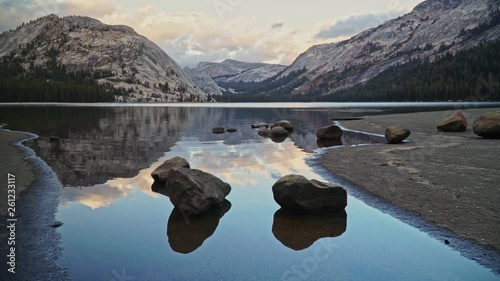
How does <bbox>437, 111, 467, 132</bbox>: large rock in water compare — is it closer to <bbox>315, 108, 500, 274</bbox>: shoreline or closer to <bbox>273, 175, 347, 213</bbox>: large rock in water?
<bbox>315, 108, 500, 274</bbox>: shoreline

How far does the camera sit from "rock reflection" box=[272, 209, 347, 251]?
12.5m

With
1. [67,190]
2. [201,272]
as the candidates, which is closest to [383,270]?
[201,272]

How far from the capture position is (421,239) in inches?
484

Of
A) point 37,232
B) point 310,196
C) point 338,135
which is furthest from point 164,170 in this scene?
point 338,135

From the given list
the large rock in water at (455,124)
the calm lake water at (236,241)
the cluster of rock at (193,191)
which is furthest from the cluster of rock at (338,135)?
the cluster of rock at (193,191)

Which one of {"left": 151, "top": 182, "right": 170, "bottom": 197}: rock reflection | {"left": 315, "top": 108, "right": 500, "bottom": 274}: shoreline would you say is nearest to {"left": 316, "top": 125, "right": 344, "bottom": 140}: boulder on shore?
{"left": 315, "top": 108, "right": 500, "bottom": 274}: shoreline

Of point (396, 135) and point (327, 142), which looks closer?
point (396, 135)

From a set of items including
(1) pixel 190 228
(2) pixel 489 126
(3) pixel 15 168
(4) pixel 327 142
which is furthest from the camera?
(4) pixel 327 142

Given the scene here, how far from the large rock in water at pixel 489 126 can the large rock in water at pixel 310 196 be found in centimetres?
2907

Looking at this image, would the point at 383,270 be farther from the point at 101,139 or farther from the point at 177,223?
the point at 101,139

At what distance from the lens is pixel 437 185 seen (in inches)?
732

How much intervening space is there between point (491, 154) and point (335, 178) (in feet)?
46.2

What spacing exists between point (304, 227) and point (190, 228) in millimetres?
4393

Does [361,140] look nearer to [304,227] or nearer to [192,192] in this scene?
[304,227]
